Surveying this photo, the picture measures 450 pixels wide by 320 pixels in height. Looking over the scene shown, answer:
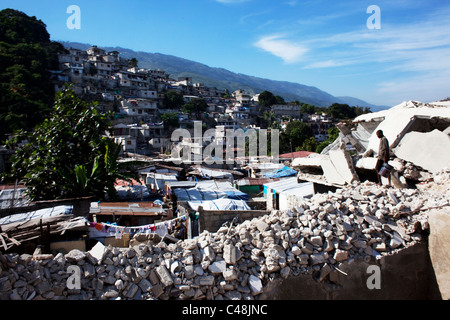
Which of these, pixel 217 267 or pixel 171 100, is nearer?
pixel 217 267

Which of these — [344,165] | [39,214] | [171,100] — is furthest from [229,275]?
[171,100]

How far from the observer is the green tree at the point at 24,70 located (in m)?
35.5

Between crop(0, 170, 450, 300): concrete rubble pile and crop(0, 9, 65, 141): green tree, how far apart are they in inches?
1084

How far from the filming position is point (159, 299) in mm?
3650

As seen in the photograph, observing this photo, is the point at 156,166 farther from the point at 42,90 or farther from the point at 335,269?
the point at 42,90

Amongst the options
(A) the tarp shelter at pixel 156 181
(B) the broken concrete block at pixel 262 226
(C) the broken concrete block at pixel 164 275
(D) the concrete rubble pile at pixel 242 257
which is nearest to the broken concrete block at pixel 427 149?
(D) the concrete rubble pile at pixel 242 257

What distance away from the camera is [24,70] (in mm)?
41594

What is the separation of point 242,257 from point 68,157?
9.76 metres

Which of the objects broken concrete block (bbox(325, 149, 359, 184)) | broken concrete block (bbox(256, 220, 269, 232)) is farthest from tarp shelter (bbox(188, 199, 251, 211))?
broken concrete block (bbox(256, 220, 269, 232))

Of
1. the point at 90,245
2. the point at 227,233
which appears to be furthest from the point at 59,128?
the point at 227,233

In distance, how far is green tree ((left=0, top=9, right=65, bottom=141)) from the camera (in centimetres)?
3553

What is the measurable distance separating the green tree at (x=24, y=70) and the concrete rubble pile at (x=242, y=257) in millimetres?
27532

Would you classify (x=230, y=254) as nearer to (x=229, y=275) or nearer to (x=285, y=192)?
(x=229, y=275)

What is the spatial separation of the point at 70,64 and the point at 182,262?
60474 millimetres
